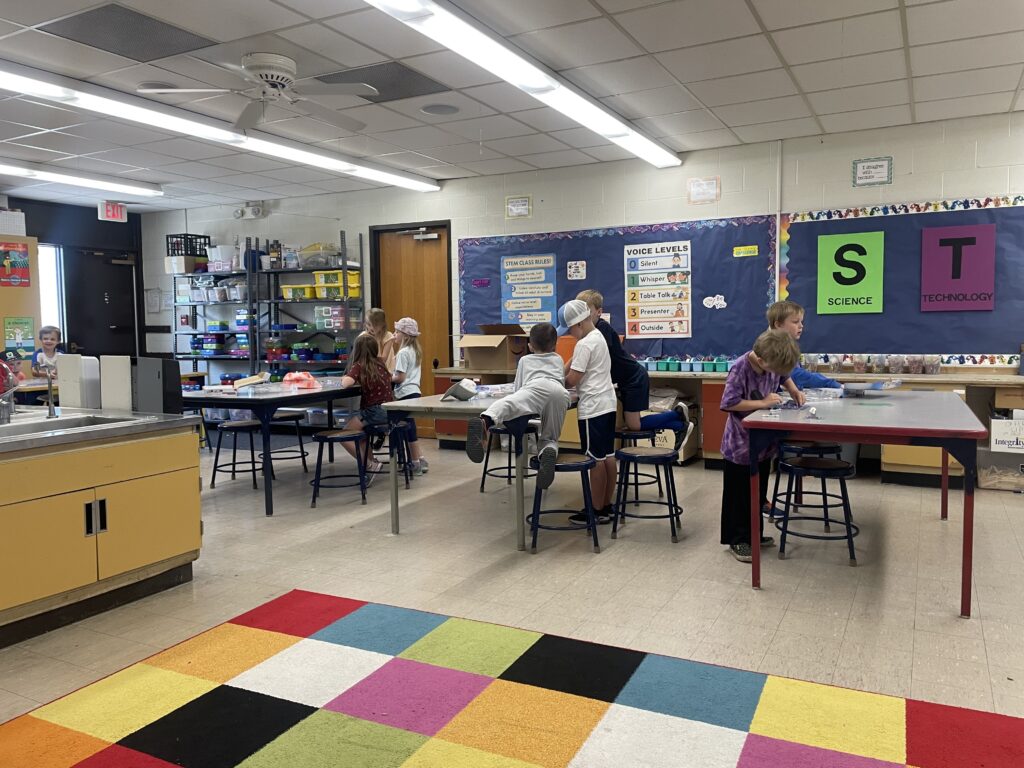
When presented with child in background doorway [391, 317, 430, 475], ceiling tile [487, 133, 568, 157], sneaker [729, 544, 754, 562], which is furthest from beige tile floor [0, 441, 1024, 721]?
ceiling tile [487, 133, 568, 157]

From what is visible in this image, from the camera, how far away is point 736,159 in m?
7.28

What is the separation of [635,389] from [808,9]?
8.08 ft

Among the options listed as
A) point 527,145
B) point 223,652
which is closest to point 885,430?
point 223,652

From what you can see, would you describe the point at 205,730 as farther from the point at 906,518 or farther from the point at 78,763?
the point at 906,518

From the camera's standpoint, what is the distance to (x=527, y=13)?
416 cm

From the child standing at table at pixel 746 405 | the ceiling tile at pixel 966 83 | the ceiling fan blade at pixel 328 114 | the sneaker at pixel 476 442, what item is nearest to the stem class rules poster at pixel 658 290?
the ceiling tile at pixel 966 83

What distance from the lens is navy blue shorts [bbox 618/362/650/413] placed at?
5.19 metres

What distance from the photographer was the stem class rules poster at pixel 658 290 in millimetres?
7676

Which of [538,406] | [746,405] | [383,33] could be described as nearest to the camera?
[746,405]

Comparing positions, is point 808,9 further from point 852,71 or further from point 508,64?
point 508,64

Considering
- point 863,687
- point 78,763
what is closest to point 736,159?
point 863,687

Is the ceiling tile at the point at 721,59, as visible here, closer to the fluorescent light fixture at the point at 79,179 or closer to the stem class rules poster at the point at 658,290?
the stem class rules poster at the point at 658,290

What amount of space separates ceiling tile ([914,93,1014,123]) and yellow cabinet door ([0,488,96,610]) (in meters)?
6.36

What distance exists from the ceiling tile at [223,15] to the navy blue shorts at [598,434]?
2885 mm
